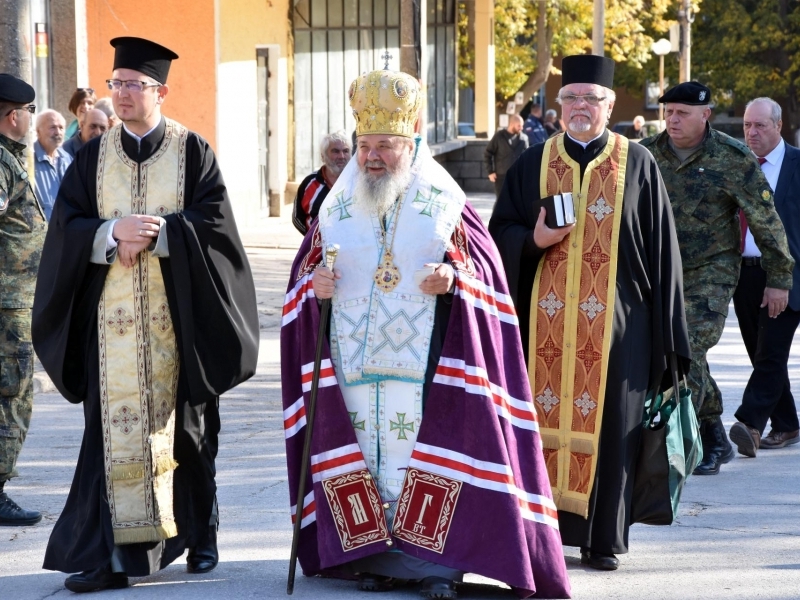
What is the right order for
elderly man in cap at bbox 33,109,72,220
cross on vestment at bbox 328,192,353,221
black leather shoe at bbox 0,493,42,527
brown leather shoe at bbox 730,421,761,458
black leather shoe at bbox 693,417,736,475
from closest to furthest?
cross on vestment at bbox 328,192,353,221, black leather shoe at bbox 0,493,42,527, black leather shoe at bbox 693,417,736,475, brown leather shoe at bbox 730,421,761,458, elderly man in cap at bbox 33,109,72,220

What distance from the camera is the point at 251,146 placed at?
20.6 meters

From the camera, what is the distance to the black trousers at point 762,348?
8.48 metres

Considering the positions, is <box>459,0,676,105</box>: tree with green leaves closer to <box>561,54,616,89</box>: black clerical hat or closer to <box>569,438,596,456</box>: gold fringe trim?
<box>561,54,616,89</box>: black clerical hat

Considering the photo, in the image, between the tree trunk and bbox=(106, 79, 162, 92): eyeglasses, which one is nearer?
bbox=(106, 79, 162, 92): eyeglasses

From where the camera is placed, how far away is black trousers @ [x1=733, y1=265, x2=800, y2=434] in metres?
8.48

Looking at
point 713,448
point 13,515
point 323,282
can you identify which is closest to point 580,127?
point 323,282

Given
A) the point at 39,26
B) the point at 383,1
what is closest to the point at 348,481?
the point at 39,26

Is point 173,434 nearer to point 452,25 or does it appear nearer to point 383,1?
point 383,1

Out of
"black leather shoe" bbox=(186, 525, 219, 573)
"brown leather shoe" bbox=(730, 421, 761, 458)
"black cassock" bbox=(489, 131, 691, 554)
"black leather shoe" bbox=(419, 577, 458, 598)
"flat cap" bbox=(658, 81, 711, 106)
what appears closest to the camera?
"black leather shoe" bbox=(419, 577, 458, 598)

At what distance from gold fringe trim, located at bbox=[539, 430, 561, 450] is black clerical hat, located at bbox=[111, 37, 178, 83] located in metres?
2.20

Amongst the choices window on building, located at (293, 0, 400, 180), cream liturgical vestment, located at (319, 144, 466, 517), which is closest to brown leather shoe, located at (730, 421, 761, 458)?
Result: cream liturgical vestment, located at (319, 144, 466, 517)

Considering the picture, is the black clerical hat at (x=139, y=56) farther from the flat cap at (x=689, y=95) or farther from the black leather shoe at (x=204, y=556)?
the flat cap at (x=689, y=95)

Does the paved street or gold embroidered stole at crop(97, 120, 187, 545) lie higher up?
gold embroidered stole at crop(97, 120, 187, 545)

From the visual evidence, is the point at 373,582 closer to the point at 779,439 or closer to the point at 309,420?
the point at 309,420
